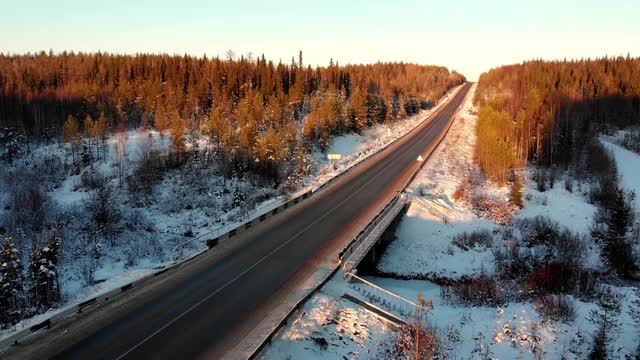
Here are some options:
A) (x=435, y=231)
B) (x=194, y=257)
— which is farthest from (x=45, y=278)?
(x=435, y=231)

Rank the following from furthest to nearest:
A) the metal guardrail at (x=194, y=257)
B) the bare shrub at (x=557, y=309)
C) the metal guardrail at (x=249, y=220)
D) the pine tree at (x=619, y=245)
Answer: the pine tree at (x=619, y=245)
the metal guardrail at (x=249, y=220)
the bare shrub at (x=557, y=309)
the metal guardrail at (x=194, y=257)

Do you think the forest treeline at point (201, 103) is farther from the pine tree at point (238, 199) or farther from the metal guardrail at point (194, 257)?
the metal guardrail at point (194, 257)

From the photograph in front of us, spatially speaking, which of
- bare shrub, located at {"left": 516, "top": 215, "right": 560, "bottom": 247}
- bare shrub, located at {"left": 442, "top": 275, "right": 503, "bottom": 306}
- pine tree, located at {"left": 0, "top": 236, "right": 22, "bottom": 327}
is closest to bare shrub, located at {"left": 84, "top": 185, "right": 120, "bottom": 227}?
pine tree, located at {"left": 0, "top": 236, "right": 22, "bottom": 327}

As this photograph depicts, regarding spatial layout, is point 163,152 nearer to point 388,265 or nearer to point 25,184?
point 25,184

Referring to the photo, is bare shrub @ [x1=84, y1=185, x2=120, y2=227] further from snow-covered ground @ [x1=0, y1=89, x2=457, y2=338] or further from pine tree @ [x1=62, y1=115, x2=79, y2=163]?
pine tree @ [x1=62, y1=115, x2=79, y2=163]

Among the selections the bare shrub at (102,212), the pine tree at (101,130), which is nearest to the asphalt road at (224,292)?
the bare shrub at (102,212)

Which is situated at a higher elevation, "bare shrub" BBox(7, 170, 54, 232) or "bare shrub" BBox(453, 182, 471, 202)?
"bare shrub" BBox(453, 182, 471, 202)
